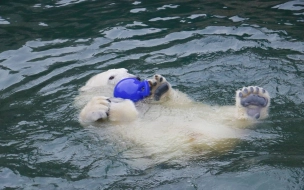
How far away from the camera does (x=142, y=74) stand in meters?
6.78

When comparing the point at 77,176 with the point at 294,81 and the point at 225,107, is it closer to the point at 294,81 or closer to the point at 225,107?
the point at 225,107

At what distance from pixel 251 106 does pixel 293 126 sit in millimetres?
452

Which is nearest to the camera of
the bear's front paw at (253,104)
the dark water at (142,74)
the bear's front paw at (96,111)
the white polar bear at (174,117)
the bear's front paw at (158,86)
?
the dark water at (142,74)

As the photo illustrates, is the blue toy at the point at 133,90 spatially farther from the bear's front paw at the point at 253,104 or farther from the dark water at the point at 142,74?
the bear's front paw at the point at 253,104

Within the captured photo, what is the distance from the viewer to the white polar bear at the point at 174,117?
4953 mm

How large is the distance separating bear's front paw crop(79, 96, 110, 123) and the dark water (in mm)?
120

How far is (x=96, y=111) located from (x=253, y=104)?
153cm

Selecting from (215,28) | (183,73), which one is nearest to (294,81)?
(183,73)

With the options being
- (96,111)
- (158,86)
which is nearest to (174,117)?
(158,86)

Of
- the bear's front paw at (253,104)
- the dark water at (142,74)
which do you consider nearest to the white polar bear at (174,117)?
the bear's front paw at (253,104)

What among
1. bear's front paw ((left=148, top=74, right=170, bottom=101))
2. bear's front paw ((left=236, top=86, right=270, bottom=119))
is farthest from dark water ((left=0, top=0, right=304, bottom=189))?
bear's front paw ((left=148, top=74, right=170, bottom=101))

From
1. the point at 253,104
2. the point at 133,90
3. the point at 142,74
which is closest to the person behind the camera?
the point at 253,104

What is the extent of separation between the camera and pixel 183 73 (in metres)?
6.65

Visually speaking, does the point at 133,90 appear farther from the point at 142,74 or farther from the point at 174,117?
the point at 142,74
